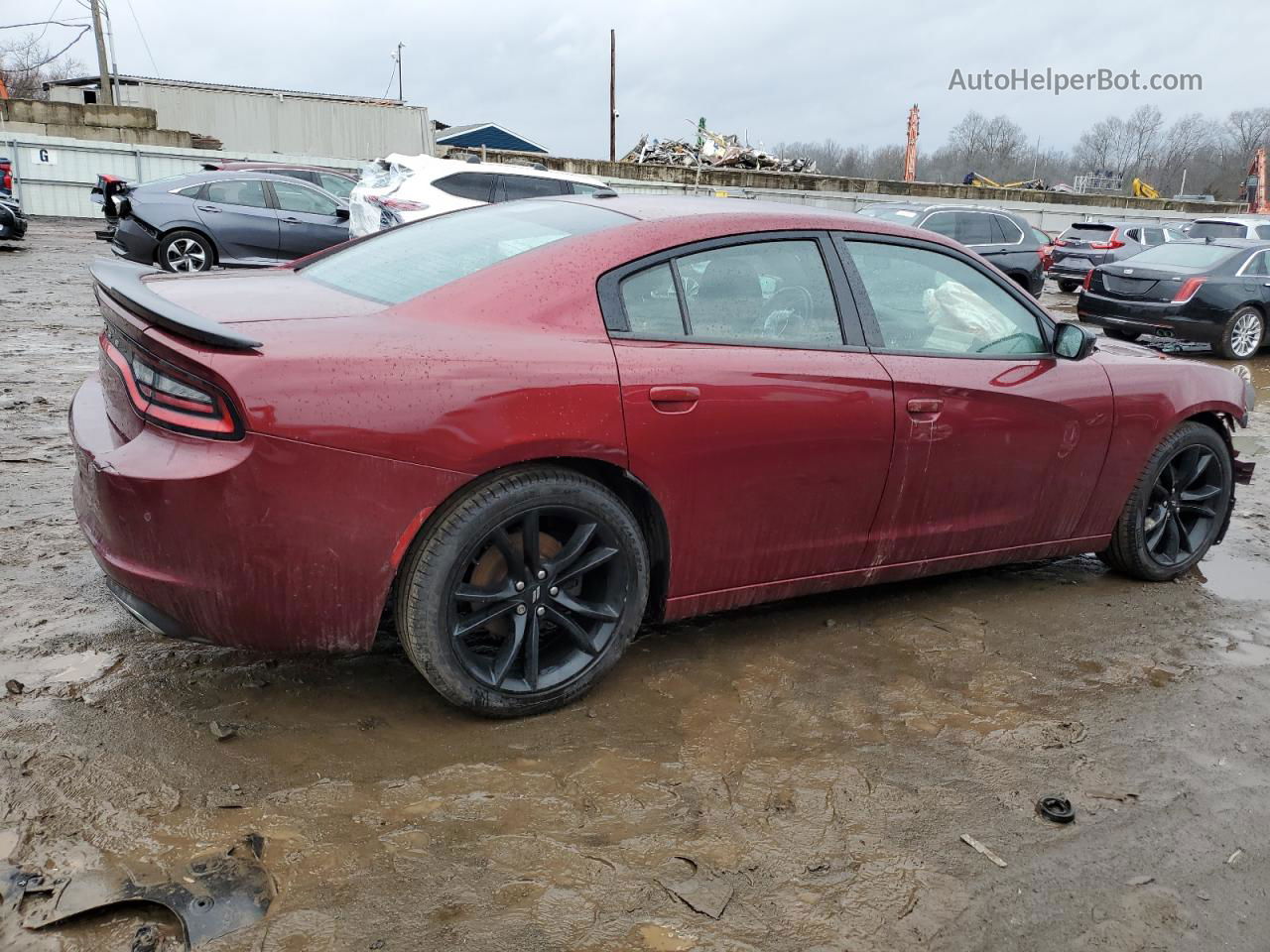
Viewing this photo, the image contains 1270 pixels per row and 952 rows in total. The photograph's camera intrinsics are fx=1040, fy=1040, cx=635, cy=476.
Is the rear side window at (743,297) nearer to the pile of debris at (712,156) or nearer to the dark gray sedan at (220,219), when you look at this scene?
the dark gray sedan at (220,219)

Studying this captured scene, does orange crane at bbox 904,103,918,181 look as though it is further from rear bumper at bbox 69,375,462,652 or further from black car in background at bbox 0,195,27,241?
rear bumper at bbox 69,375,462,652

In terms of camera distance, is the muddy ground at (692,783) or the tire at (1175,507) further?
the tire at (1175,507)

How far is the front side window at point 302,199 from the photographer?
45.0 feet

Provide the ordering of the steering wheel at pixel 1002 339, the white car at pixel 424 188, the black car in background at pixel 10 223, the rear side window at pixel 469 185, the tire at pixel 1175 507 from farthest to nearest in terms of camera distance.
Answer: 1. the black car in background at pixel 10 223
2. the rear side window at pixel 469 185
3. the white car at pixel 424 188
4. the tire at pixel 1175 507
5. the steering wheel at pixel 1002 339

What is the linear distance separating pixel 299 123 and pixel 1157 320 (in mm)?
31199

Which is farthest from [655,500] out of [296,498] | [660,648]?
[296,498]

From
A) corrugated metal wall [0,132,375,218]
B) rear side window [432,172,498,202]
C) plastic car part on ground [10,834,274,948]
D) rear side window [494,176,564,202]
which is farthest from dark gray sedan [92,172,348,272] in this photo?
corrugated metal wall [0,132,375,218]

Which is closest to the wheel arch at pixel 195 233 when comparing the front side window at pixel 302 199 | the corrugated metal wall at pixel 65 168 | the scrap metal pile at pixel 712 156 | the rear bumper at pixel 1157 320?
the front side window at pixel 302 199

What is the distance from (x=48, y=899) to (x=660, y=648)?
6.55 feet

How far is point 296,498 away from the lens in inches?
103

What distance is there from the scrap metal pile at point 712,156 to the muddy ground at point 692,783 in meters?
32.7

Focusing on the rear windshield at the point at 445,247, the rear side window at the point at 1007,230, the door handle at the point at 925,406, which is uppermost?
the rear side window at the point at 1007,230

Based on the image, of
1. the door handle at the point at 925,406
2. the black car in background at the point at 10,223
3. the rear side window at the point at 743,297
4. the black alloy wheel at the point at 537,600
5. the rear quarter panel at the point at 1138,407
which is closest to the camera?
the black alloy wheel at the point at 537,600

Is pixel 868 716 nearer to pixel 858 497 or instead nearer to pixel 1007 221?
pixel 858 497
